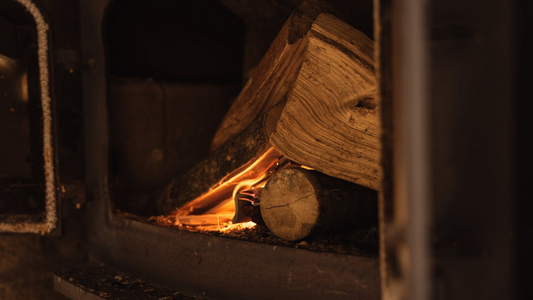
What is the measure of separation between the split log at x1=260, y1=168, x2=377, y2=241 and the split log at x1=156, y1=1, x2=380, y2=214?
6cm

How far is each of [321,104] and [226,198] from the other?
687 millimetres

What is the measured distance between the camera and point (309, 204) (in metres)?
1.29

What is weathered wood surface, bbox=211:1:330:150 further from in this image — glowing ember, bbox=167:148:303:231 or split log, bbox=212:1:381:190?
glowing ember, bbox=167:148:303:231

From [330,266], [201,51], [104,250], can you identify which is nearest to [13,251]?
[104,250]

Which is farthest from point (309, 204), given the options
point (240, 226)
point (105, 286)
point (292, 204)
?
point (105, 286)

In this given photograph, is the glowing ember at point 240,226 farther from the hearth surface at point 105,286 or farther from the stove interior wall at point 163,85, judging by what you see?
the stove interior wall at point 163,85

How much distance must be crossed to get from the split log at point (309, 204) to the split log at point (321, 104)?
58mm

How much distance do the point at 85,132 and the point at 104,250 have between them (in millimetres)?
504

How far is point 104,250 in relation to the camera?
1872 millimetres

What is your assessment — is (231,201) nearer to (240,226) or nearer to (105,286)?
(240,226)

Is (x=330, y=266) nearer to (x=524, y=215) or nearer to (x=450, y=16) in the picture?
(x=524, y=215)

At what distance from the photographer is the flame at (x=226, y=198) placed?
1.58m

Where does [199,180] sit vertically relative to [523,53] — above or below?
below

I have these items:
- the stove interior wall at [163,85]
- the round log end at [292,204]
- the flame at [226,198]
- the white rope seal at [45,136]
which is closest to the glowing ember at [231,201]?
the flame at [226,198]
